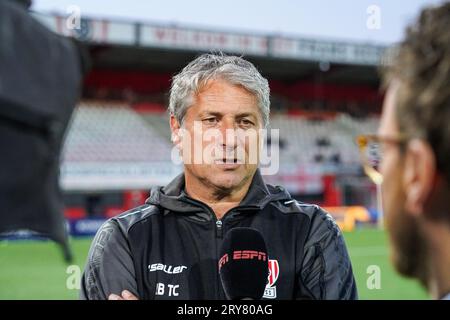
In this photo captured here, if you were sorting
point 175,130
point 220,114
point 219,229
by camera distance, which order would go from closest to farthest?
point 219,229, point 220,114, point 175,130

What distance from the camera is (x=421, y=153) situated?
1079mm

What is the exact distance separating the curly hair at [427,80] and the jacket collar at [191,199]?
106 cm

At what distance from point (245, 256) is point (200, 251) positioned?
27cm

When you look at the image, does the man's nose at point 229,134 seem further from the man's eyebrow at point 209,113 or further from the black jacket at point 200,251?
the black jacket at point 200,251

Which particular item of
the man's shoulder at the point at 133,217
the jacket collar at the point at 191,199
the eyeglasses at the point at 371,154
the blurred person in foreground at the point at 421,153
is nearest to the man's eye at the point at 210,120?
the jacket collar at the point at 191,199

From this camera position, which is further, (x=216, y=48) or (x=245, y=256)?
(x=216, y=48)

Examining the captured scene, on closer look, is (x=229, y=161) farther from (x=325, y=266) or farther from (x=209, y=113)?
(x=325, y=266)

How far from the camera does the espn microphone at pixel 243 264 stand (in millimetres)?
A: 1794

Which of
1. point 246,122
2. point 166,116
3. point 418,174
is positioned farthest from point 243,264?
point 166,116

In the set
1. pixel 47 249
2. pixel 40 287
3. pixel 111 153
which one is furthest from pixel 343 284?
pixel 111 153

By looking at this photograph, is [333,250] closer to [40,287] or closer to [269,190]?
[269,190]

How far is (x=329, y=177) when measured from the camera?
2223 cm
